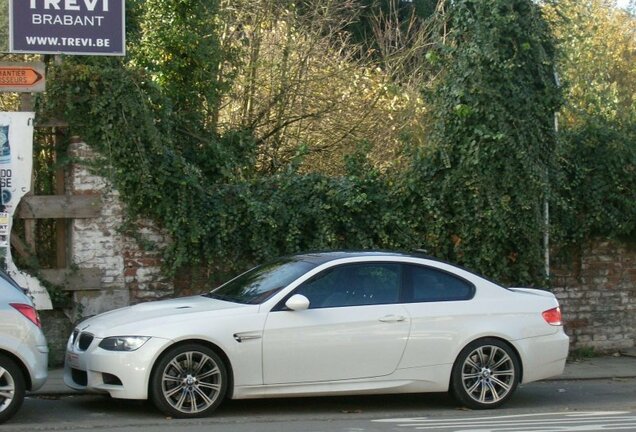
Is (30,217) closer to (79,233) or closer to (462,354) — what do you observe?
(79,233)

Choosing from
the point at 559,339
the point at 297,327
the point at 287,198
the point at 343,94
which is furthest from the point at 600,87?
the point at 297,327

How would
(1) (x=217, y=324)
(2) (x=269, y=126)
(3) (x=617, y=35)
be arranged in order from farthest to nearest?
(3) (x=617, y=35), (2) (x=269, y=126), (1) (x=217, y=324)

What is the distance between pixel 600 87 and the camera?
2177 cm

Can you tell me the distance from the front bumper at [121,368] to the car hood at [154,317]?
0.40ft

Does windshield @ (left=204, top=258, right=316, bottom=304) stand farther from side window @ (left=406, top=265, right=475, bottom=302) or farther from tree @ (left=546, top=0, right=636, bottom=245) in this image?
tree @ (left=546, top=0, right=636, bottom=245)

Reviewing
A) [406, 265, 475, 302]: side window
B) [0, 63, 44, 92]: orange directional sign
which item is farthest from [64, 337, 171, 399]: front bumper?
[0, 63, 44, 92]: orange directional sign

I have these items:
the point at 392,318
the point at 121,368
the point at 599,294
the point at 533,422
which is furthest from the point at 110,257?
the point at 599,294

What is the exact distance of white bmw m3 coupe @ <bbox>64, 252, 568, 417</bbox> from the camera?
9.02m

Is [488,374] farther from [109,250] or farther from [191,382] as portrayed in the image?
[109,250]

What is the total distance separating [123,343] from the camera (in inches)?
354

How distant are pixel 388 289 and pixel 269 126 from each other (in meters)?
8.31

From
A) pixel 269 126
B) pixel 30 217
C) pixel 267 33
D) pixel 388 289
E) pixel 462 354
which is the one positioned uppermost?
pixel 267 33

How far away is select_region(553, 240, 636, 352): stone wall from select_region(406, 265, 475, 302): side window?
4550mm

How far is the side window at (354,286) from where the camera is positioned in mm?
9578
